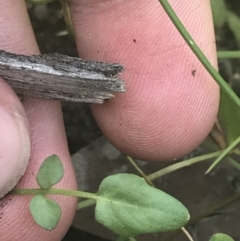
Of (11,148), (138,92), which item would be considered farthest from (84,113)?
(11,148)

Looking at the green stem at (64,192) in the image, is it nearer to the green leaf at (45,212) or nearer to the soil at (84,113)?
the green leaf at (45,212)

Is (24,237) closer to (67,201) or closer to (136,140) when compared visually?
(67,201)

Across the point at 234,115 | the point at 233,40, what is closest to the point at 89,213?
the point at 234,115

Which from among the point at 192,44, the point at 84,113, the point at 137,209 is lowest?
the point at 84,113

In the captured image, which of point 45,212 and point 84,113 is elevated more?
point 45,212

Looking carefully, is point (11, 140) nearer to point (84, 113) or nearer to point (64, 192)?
point (64, 192)

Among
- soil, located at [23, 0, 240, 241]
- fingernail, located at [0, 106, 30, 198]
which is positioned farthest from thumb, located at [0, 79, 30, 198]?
soil, located at [23, 0, 240, 241]

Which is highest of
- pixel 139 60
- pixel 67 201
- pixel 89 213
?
pixel 139 60
